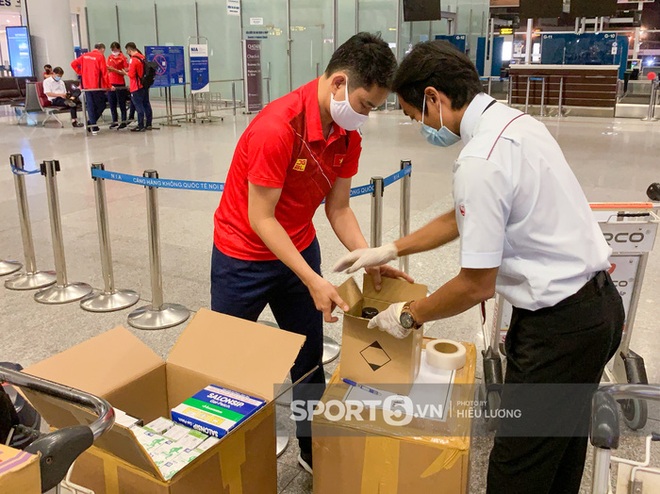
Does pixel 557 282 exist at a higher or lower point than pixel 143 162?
higher

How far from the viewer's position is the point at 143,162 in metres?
9.09

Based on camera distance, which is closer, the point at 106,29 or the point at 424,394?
the point at 424,394

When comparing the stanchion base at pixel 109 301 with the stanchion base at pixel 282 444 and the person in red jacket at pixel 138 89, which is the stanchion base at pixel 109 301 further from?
the person in red jacket at pixel 138 89

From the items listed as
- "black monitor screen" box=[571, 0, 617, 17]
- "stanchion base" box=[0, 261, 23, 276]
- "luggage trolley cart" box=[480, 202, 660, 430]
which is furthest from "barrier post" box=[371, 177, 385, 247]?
"black monitor screen" box=[571, 0, 617, 17]

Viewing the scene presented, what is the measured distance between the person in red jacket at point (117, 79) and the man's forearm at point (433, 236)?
12.1 meters

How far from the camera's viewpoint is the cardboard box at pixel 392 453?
1.81 meters

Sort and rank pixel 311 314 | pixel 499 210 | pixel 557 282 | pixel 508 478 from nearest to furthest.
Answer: pixel 499 210, pixel 557 282, pixel 508 478, pixel 311 314

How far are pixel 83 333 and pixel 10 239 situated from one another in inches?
94.8

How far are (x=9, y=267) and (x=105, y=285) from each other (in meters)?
1.12

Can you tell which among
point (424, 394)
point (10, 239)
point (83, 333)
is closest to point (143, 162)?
point (10, 239)

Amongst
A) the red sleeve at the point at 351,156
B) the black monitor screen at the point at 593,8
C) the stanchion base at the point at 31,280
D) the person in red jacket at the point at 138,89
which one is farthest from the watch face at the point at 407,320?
the black monitor screen at the point at 593,8

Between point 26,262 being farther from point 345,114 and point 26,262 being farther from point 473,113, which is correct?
point 473,113

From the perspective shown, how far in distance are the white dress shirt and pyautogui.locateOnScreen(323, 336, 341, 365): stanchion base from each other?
6.31 feet

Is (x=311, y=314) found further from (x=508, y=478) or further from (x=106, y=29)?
(x=106, y=29)
